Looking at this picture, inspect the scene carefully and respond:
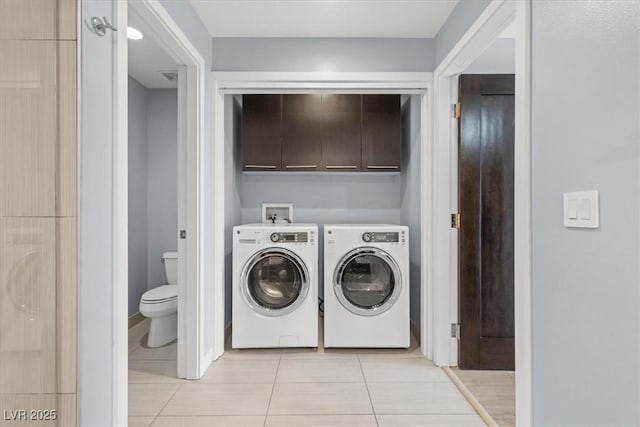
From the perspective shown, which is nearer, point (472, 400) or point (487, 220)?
point (472, 400)

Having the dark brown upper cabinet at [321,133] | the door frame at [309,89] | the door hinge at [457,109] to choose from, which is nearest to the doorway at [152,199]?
the door frame at [309,89]

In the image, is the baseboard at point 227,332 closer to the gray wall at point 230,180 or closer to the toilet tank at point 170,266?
the gray wall at point 230,180

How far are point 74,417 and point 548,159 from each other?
183cm

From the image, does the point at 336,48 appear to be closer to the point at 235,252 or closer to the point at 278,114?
the point at 278,114

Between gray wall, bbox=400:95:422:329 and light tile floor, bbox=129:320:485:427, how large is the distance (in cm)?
54

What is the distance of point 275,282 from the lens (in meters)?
2.86

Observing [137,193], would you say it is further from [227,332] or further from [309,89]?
[309,89]

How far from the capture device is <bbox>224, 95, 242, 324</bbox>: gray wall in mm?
3016

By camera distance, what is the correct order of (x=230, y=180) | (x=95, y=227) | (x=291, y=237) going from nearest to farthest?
(x=95, y=227), (x=291, y=237), (x=230, y=180)

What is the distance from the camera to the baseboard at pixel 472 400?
6.17 feet

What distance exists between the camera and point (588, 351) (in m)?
1.06

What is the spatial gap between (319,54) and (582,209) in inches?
84.7

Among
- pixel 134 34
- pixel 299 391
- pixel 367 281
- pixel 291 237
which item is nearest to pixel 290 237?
pixel 291 237

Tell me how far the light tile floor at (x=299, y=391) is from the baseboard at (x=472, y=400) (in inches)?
1.0
